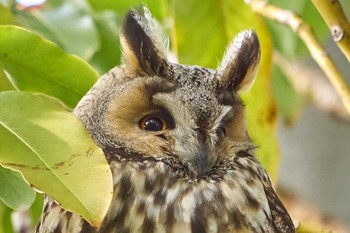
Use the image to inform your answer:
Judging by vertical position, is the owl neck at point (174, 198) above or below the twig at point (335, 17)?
below

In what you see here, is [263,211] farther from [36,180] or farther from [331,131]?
[331,131]

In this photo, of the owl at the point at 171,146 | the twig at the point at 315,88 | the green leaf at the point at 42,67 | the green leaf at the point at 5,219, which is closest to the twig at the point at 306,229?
the owl at the point at 171,146

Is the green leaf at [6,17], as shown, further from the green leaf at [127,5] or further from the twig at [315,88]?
the twig at [315,88]

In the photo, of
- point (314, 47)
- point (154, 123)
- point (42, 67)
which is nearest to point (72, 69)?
point (42, 67)

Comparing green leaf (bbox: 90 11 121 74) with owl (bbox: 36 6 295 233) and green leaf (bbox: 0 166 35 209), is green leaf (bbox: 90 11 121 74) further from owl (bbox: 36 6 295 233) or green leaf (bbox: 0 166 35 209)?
green leaf (bbox: 0 166 35 209)

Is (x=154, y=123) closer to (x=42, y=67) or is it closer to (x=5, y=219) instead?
(x=42, y=67)
